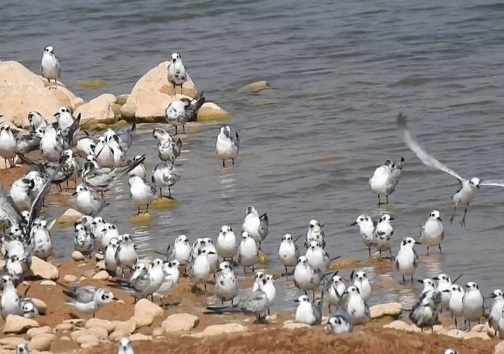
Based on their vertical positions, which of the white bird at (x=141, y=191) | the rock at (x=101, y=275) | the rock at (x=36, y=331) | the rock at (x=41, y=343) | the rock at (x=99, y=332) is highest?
the white bird at (x=141, y=191)

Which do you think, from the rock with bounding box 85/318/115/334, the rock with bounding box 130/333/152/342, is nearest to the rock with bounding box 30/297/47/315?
the rock with bounding box 85/318/115/334

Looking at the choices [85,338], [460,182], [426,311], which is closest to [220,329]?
[85,338]

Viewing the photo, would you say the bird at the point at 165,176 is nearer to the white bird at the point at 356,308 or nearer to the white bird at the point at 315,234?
the white bird at the point at 315,234

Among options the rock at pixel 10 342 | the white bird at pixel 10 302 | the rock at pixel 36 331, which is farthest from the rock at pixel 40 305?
A: the rock at pixel 10 342

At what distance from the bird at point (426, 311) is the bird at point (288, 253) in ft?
7.56

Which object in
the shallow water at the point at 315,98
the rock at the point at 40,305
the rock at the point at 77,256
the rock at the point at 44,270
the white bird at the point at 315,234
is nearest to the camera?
the rock at the point at 40,305

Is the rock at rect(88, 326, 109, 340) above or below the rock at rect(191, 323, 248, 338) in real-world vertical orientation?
below

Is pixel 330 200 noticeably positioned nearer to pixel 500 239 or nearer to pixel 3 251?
pixel 500 239

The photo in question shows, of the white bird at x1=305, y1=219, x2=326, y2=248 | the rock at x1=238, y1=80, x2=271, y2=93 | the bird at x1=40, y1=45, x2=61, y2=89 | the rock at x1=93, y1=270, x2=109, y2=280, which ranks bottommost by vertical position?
the rock at x1=93, y1=270, x2=109, y2=280

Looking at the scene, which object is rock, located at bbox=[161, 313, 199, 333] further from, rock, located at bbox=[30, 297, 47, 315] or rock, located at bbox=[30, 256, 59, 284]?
rock, located at bbox=[30, 256, 59, 284]

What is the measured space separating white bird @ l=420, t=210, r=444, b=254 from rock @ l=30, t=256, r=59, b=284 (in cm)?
398

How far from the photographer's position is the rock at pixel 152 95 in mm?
23234

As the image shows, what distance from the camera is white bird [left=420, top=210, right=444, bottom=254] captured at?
15.3 m

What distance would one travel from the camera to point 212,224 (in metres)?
17.0
